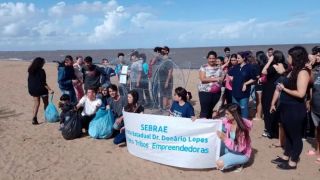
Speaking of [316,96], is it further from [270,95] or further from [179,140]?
[179,140]

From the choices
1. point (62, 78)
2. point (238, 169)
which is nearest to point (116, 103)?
point (62, 78)

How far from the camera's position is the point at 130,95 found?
22.6ft

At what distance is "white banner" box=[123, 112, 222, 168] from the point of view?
5734 mm

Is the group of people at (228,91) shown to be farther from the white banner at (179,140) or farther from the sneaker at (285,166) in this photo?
the white banner at (179,140)

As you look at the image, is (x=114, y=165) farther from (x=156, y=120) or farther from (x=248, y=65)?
(x=248, y=65)

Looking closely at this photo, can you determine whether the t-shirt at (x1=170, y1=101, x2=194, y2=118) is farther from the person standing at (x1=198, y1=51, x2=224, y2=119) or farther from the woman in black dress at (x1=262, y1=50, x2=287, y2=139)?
the woman in black dress at (x1=262, y1=50, x2=287, y2=139)

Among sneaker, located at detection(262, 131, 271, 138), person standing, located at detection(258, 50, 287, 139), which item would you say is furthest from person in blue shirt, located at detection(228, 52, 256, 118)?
sneaker, located at detection(262, 131, 271, 138)

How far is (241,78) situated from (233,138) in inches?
96.0

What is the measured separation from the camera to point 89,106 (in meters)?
7.88

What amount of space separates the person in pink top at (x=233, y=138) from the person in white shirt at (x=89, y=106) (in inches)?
117

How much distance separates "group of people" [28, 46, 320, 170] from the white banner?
5.9 inches

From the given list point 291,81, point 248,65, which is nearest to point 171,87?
point 248,65

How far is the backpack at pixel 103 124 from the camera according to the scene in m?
7.54

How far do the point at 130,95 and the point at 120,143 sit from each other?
0.94m
